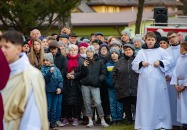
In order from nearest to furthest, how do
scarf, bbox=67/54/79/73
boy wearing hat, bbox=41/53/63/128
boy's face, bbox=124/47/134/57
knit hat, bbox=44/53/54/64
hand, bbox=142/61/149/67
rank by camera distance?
hand, bbox=142/61/149/67 < knit hat, bbox=44/53/54/64 < boy wearing hat, bbox=41/53/63/128 < boy's face, bbox=124/47/134/57 < scarf, bbox=67/54/79/73

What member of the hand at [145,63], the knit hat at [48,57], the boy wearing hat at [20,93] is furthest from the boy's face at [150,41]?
the boy wearing hat at [20,93]

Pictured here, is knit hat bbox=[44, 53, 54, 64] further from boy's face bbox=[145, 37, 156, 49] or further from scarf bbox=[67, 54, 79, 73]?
boy's face bbox=[145, 37, 156, 49]

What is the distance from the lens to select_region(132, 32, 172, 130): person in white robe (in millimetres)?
11383

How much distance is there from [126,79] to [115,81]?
256 millimetres

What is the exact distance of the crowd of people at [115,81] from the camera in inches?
451

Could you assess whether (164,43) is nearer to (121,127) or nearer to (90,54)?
(90,54)

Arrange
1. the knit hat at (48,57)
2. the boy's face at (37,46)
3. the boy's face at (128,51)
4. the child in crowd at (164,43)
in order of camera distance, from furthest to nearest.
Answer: the child in crowd at (164,43) < the boy's face at (128,51) < the knit hat at (48,57) < the boy's face at (37,46)

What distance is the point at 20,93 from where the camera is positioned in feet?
19.4

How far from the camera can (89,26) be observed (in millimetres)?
47281

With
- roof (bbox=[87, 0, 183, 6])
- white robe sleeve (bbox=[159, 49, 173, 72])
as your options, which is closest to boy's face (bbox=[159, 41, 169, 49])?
white robe sleeve (bbox=[159, 49, 173, 72])

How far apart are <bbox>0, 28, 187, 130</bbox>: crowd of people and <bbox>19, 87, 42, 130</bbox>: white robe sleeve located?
565 centimetres

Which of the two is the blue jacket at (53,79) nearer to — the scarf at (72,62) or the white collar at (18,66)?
the scarf at (72,62)

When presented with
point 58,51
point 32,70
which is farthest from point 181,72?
point 32,70

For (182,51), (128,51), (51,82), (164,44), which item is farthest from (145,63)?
(51,82)
